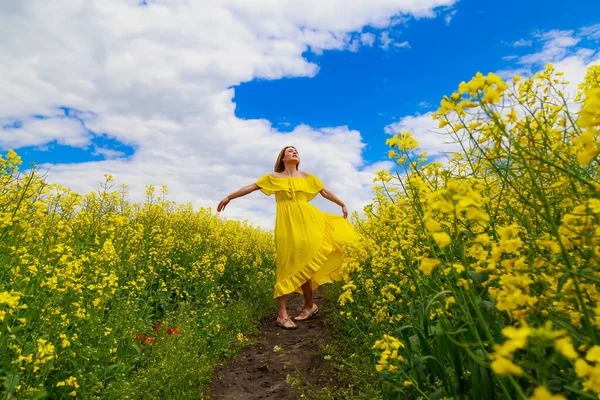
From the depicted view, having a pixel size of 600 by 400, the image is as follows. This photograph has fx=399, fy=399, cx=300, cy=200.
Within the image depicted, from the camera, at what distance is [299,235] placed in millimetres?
5445

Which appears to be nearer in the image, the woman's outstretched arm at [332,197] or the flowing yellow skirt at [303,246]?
the flowing yellow skirt at [303,246]

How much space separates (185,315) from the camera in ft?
14.7

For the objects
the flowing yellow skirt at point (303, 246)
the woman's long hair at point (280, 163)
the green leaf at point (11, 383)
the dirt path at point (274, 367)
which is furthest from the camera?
the woman's long hair at point (280, 163)

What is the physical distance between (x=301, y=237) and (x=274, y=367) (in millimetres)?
1791

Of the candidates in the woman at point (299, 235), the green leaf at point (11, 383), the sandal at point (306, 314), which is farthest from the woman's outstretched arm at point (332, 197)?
the green leaf at point (11, 383)

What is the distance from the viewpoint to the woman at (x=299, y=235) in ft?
17.8

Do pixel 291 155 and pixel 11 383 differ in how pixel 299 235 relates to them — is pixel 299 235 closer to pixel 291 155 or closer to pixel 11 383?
pixel 291 155

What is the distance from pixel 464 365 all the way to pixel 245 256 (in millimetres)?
6153

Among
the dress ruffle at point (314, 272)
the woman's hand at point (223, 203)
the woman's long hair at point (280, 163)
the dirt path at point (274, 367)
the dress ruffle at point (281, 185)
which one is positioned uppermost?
the woman's long hair at point (280, 163)

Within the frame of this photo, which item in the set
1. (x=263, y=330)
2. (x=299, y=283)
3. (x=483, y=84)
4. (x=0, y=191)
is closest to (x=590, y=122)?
(x=483, y=84)

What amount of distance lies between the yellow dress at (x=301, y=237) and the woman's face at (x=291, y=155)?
299 millimetres

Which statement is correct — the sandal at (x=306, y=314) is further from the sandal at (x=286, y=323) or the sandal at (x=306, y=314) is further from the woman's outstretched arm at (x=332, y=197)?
the woman's outstretched arm at (x=332, y=197)

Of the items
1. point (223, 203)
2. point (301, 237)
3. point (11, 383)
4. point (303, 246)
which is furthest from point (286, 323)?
point (11, 383)

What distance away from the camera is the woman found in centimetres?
544
